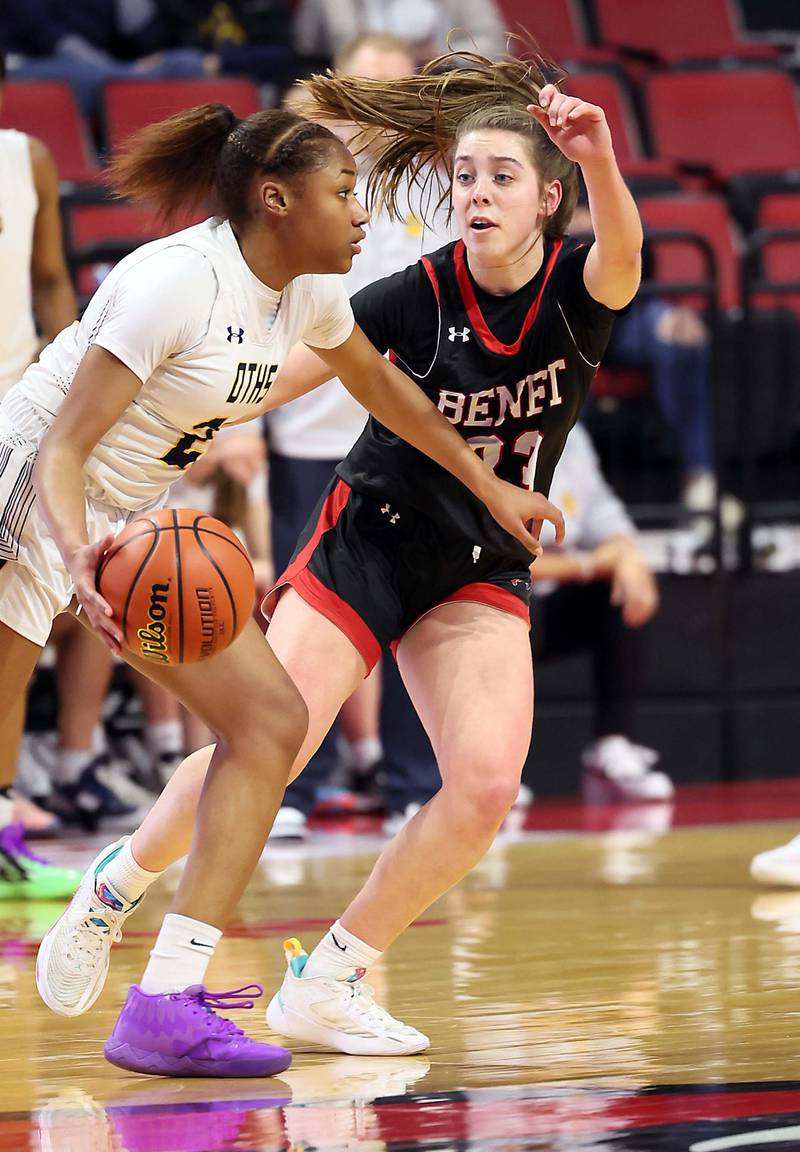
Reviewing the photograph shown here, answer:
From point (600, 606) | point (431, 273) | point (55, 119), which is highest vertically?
point (55, 119)

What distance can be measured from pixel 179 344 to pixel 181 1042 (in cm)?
114

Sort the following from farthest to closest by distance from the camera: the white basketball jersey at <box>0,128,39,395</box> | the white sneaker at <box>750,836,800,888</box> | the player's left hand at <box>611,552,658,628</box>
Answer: the player's left hand at <box>611,552,658,628</box>
the white basketball jersey at <box>0,128,39,395</box>
the white sneaker at <box>750,836,800,888</box>

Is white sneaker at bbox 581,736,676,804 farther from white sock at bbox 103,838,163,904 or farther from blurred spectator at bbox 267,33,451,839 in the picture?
white sock at bbox 103,838,163,904

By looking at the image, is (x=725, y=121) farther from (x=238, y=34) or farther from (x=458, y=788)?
(x=458, y=788)

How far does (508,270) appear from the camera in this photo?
369cm

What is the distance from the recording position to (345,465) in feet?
12.7

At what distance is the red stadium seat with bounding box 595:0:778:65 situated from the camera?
35.3 feet

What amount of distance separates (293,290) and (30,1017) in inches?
58.1

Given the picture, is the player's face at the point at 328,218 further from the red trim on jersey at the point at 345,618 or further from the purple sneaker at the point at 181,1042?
the purple sneaker at the point at 181,1042

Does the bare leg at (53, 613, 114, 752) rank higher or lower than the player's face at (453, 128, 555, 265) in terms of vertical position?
lower

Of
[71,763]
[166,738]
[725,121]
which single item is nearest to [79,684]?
[71,763]

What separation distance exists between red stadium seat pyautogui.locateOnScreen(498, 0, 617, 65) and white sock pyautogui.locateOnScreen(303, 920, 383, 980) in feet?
25.3

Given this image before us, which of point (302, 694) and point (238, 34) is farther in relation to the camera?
point (238, 34)

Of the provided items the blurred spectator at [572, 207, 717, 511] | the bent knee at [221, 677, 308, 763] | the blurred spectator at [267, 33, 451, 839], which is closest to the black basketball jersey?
the bent knee at [221, 677, 308, 763]
